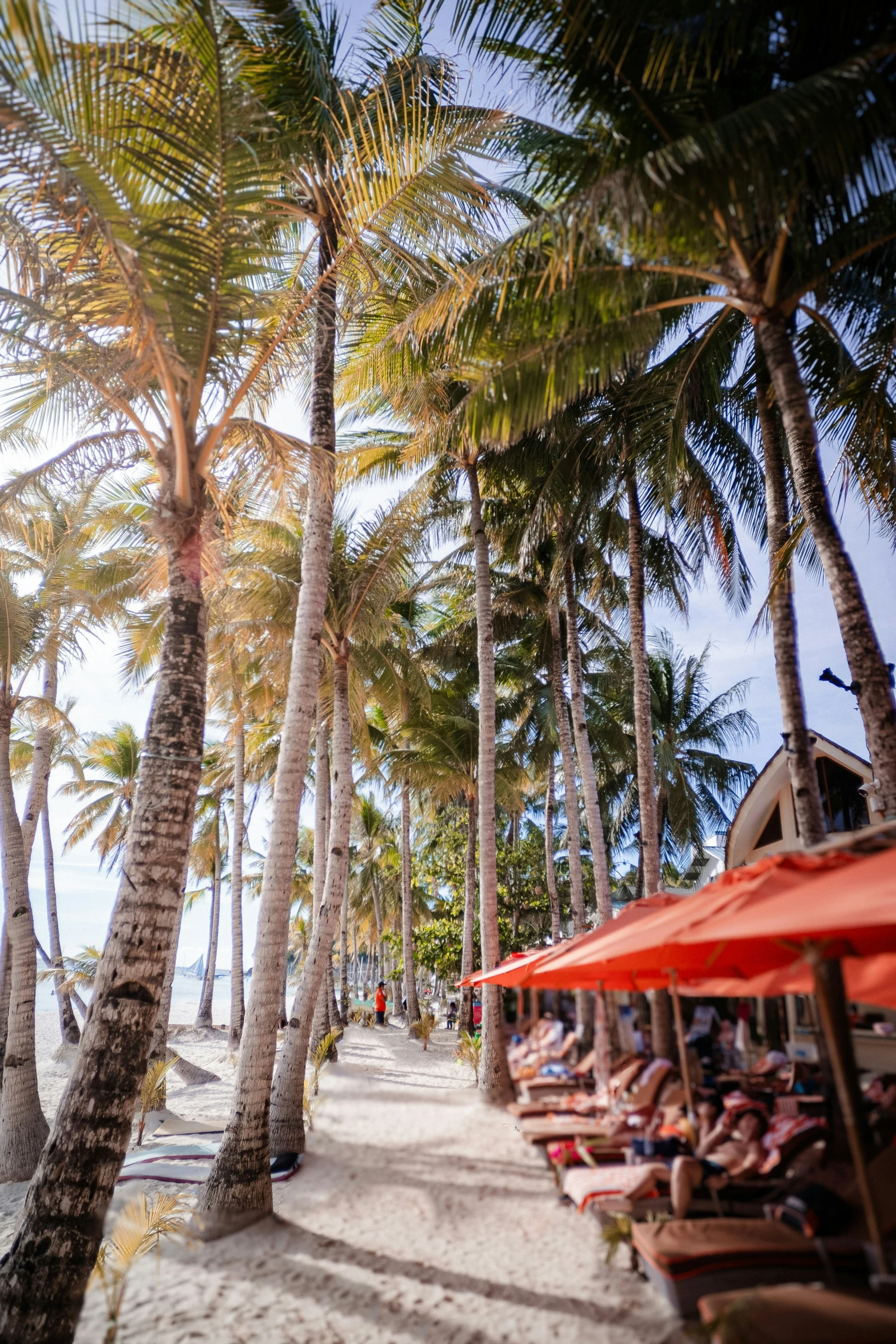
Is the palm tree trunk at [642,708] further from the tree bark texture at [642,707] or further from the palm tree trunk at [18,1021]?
the palm tree trunk at [18,1021]

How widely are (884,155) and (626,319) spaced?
2203 millimetres

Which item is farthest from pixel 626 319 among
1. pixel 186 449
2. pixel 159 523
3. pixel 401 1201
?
pixel 401 1201

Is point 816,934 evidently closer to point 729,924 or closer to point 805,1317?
point 729,924

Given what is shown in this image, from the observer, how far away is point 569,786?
15.7 m

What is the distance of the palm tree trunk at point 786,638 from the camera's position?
22.6 ft

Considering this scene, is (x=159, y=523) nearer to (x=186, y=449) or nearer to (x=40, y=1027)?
(x=186, y=449)

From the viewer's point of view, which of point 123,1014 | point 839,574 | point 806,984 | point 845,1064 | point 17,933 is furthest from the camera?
point 17,933

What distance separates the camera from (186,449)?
5465mm

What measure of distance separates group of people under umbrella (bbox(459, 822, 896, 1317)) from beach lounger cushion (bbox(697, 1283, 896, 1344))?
0.37m

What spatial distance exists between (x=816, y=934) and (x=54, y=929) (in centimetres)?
2298

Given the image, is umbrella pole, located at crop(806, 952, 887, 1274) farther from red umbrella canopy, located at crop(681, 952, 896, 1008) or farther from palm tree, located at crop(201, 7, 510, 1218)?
palm tree, located at crop(201, 7, 510, 1218)

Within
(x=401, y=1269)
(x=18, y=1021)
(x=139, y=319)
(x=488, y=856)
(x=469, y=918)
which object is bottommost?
(x=401, y=1269)

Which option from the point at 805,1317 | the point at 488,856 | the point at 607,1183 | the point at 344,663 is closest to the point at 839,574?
the point at 805,1317

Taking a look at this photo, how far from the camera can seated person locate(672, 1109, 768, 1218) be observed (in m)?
4.87
